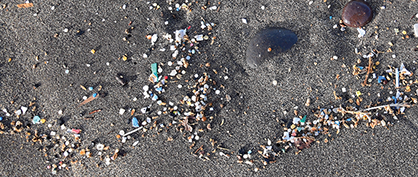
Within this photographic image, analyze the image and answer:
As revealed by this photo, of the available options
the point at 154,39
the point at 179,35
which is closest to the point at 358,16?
the point at 179,35

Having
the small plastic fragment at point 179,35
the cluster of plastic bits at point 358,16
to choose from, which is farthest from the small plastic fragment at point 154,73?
the cluster of plastic bits at point 358,16

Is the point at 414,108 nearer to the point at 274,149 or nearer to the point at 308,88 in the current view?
the point at 308,88

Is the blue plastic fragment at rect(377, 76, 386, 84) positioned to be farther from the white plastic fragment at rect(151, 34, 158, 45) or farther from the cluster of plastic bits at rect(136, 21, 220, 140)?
the white plastic fragment at rect(151, 34, 158, 45)

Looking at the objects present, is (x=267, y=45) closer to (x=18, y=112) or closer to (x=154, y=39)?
(x=154, y=39)

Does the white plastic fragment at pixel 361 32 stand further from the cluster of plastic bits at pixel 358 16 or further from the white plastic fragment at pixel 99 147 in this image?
the white plastic fragment at pixel 99 147

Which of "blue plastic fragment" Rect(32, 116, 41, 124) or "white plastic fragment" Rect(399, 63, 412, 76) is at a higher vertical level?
"white plastic fragment" Rect(399, 63, 412, 76)

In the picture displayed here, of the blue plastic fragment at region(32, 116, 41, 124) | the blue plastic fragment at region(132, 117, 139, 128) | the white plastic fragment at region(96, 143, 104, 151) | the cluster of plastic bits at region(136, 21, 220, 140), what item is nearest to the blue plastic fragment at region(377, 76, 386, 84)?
the cluster of plastic bits at region(136, 21, 220, 140)

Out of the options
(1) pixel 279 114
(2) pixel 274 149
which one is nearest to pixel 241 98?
(1) pixel 279 114
